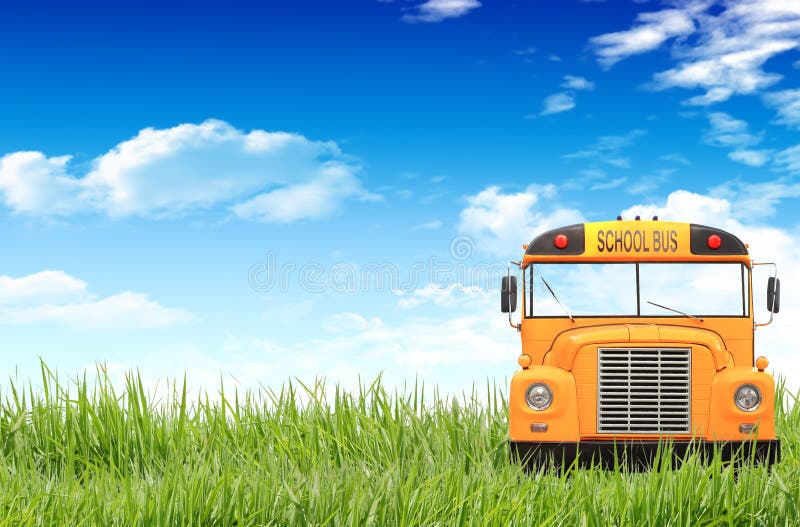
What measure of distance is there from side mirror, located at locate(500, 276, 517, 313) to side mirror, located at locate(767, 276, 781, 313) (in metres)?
2.39

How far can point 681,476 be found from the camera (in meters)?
6.26

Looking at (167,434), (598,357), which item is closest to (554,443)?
(598,357)

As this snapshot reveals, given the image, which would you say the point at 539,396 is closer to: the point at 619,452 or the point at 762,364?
the point at 619,452

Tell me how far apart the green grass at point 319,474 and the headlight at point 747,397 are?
59 cm

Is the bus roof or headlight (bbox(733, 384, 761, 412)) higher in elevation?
the bus roof

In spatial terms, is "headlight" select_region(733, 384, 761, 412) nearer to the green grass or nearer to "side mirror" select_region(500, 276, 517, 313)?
the green grass

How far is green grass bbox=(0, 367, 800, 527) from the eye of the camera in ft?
19.0

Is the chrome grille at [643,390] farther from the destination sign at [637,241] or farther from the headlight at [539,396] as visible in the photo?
the destination sign at [637,241]

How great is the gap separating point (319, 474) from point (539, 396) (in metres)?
2.30

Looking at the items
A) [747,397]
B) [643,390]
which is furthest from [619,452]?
[747,397]

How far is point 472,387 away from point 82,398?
392cm

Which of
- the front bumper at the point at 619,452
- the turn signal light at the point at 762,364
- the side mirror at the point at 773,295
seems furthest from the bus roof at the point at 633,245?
the front bumper at the point at 619,452

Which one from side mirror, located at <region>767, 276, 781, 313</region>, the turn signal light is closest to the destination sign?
side mirror, located at <region>767, 276, 781, 313</region>

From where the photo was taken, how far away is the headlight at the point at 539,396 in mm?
7859
